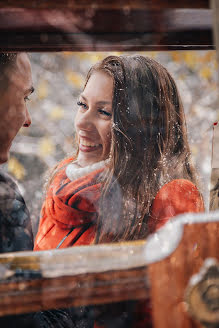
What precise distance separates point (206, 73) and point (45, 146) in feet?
2.74

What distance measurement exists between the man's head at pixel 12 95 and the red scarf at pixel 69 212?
28cm

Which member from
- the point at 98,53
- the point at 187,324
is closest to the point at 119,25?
the point at 98,53

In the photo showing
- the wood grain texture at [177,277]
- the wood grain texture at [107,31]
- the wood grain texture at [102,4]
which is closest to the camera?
the wood grain texture at [177,277]

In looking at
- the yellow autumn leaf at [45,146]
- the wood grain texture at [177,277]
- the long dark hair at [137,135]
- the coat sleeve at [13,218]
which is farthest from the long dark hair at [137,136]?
the wood grain texture at [177,277]

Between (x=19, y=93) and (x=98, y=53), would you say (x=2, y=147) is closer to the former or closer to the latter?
(x=19, y=93)

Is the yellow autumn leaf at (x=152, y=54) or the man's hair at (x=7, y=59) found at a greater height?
the yellow autumn leaf at (x=152, y=54)

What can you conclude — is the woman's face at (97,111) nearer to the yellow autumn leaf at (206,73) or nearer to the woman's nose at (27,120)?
the woman's nose at (27,120)

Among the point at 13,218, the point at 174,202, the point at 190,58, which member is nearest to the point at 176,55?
the point at 190,58

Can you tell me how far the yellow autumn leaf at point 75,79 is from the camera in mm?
1247

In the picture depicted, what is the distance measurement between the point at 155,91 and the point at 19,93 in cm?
64

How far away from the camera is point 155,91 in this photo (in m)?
1.29

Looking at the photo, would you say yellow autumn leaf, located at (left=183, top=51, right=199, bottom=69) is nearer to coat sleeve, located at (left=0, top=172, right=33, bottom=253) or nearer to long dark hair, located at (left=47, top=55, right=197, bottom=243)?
long dark hair, located at (left=47, top=55, right=197, bottom=243)

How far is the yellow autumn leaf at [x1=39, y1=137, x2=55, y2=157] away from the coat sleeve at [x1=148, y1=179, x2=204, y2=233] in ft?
1.80

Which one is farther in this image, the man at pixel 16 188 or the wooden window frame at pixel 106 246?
the man at pixel 16 188
